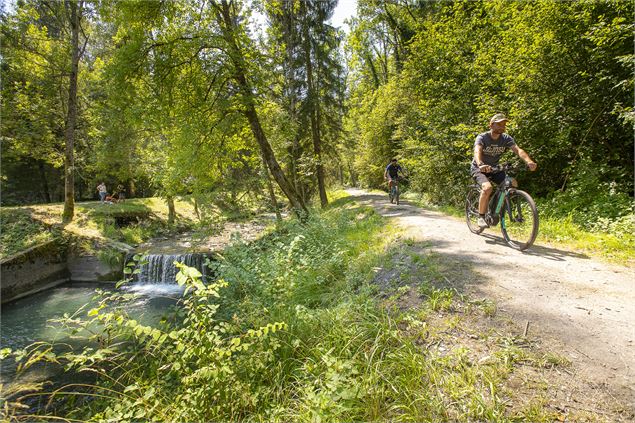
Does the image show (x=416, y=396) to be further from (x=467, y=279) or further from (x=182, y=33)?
(x=182, y=33)

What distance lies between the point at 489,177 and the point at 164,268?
11125mm

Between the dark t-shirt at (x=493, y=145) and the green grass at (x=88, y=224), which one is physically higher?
the dark t-shirt at (x=493, y=145)

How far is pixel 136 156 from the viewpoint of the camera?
16922 mm

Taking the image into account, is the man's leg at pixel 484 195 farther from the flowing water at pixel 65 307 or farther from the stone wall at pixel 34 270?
the stone wall at pixel 34 270

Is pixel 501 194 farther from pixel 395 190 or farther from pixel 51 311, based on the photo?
pixel 51 311

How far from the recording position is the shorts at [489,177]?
5.14 meters

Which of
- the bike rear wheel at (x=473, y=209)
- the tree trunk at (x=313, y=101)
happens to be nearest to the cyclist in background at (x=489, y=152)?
the bike rear wheel at (x=473, y=209)

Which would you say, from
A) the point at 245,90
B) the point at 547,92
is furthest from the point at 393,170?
the point at 245,90

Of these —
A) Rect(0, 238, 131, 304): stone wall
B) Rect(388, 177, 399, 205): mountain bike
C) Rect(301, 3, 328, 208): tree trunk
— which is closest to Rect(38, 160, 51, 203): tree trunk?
Rect(0, 238, 131, 304): stone wall

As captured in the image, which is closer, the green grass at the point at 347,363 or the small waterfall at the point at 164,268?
the green grass at the point at 347,363

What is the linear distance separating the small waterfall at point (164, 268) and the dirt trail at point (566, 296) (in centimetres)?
942

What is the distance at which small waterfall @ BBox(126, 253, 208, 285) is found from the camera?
439 inches

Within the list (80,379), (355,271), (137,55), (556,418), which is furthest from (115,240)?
(556,418)

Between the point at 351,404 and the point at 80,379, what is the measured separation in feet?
17.3
